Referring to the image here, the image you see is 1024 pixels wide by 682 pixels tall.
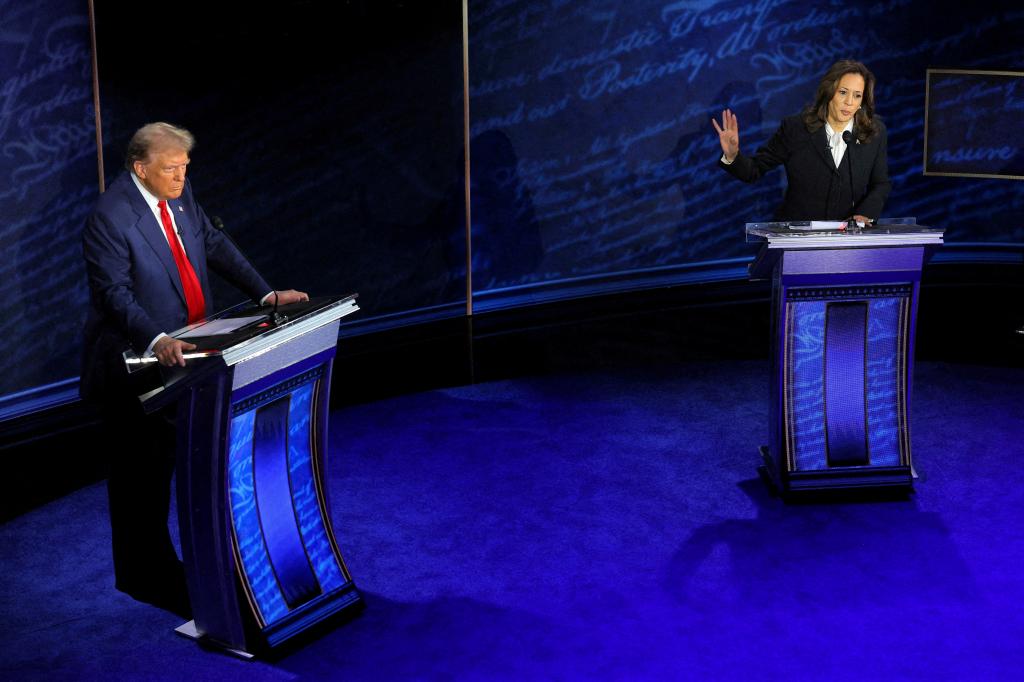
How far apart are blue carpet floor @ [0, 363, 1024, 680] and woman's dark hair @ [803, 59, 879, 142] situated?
1.37 m

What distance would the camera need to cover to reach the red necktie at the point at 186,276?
11.1 ft

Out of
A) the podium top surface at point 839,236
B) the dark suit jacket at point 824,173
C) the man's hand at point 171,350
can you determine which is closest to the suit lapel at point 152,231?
the man's hand at point 171,350

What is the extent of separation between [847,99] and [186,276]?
2.52 m

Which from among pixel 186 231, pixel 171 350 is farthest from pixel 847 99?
pixel 171 350

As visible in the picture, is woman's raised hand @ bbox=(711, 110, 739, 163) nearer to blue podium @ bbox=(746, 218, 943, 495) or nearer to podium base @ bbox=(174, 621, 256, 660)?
blue podium @ bbox=(746, 218, 943, 495)

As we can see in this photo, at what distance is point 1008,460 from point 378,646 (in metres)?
2.83

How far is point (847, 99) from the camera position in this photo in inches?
174

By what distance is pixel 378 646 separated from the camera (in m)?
3.40

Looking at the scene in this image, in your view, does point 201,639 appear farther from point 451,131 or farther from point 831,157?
point 451,131

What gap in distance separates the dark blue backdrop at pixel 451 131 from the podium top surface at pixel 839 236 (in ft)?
6.80

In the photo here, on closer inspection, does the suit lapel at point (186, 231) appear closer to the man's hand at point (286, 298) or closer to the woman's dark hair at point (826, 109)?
the man's hand at point (286, 298)

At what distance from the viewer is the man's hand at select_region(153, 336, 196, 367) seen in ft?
9.60

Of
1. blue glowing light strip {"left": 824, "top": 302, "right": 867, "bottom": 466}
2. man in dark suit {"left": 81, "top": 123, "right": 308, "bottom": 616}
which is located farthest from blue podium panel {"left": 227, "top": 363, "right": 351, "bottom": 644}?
blue glowing light strip {"left": 824, "top": 302, "right": 867, "bottom": 466}

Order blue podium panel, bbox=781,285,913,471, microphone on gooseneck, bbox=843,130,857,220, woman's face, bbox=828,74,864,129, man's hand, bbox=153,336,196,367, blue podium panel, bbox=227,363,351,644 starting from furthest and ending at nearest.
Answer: microphone on gooseneck, bbox=843,130,857,220 < woman's face, bbox=828,74,864,129 < blue podium panel, bbox=781,285,913,471 < blue podium panel, bbox=227,363,351,644 < man's hand, bbox=153,336,196,367
